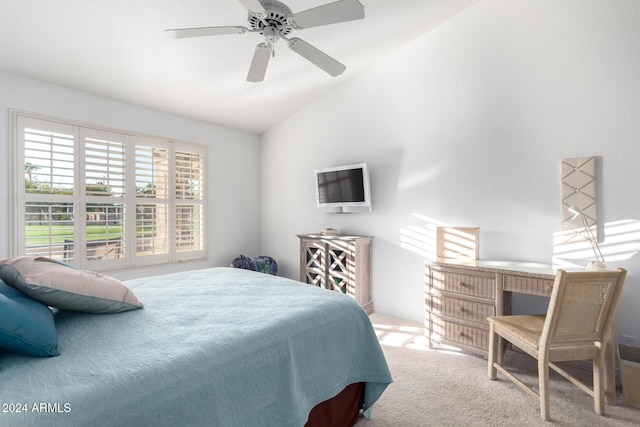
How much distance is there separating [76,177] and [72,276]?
2.40 meters

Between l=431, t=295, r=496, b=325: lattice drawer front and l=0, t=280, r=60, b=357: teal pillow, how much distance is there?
2613mm

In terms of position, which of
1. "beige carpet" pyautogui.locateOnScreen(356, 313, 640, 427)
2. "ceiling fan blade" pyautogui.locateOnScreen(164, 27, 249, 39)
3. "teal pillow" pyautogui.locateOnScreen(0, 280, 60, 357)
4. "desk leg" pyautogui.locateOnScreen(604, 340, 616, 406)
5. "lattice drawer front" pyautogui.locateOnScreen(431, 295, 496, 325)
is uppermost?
"ceiling fan blade" pyautogui.locateOnScreen(164, 27, 249, 39)

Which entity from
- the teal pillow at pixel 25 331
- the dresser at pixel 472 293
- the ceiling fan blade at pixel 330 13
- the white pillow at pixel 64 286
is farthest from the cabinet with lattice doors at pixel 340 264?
the teal pillow at pixel 25 331

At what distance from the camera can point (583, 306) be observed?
191 cm

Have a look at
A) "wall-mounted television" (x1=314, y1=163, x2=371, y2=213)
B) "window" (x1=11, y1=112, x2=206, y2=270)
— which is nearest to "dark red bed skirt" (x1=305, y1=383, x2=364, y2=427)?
"wall-mounted television" (x1=314, y1=163, x2=371, y2=213)

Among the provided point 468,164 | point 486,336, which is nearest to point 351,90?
point 468,164

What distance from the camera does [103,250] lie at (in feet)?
11.4

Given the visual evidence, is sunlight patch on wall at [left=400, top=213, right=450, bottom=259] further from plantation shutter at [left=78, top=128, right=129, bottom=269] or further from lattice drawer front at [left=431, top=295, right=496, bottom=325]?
plantation shutter at [left=78, top=128, right=129, bottom=269]

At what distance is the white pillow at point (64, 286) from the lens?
1.32m

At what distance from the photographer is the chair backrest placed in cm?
184

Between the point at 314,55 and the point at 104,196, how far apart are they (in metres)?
2.76

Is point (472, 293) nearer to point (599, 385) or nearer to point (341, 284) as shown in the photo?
point (599, 385)

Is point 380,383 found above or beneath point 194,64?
beneath

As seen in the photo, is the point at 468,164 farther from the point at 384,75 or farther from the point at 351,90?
the point at 351,90
